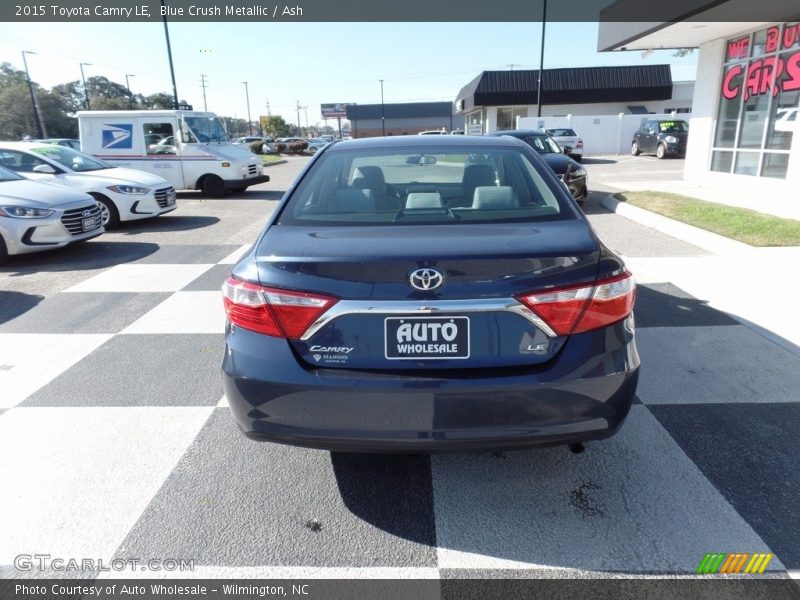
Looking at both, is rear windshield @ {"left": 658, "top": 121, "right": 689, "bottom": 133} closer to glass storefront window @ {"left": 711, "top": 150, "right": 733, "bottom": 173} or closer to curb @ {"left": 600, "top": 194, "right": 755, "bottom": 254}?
glass storefront window @ {"left": 711, "top": 150, "right": 733, "bottom": 173}

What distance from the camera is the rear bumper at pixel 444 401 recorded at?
204 centimetres

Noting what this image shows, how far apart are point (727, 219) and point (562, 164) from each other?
2883 mm

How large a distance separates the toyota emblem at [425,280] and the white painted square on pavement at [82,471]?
65.4 inches

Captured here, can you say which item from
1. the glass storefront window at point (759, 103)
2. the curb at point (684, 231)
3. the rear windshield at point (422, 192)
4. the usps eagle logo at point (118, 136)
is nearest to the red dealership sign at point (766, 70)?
the glass storefront window at point (759, 103)

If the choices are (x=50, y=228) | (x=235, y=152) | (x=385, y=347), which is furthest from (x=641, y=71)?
(x=385, y=347)

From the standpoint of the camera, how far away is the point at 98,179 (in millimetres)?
9609

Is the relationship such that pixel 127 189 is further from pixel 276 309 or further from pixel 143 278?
pixel 276 309

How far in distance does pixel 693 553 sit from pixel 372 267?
171cm

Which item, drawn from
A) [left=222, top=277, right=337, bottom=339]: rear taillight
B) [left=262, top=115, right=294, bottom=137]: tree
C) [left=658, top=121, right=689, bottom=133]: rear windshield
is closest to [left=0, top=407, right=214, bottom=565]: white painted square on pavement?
[left=222, top=277, right=337, bottom=339]: rear taillight

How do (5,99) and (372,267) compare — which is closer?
(372,267)

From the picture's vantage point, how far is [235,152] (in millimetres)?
14320

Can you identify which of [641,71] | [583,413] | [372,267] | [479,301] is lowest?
[583,413]

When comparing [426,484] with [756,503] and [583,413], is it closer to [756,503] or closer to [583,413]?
[583,413]

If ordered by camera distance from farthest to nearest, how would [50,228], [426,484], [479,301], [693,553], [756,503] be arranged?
[50,228]
[426,484]
[756,503]
[693,553]
[479,301]
